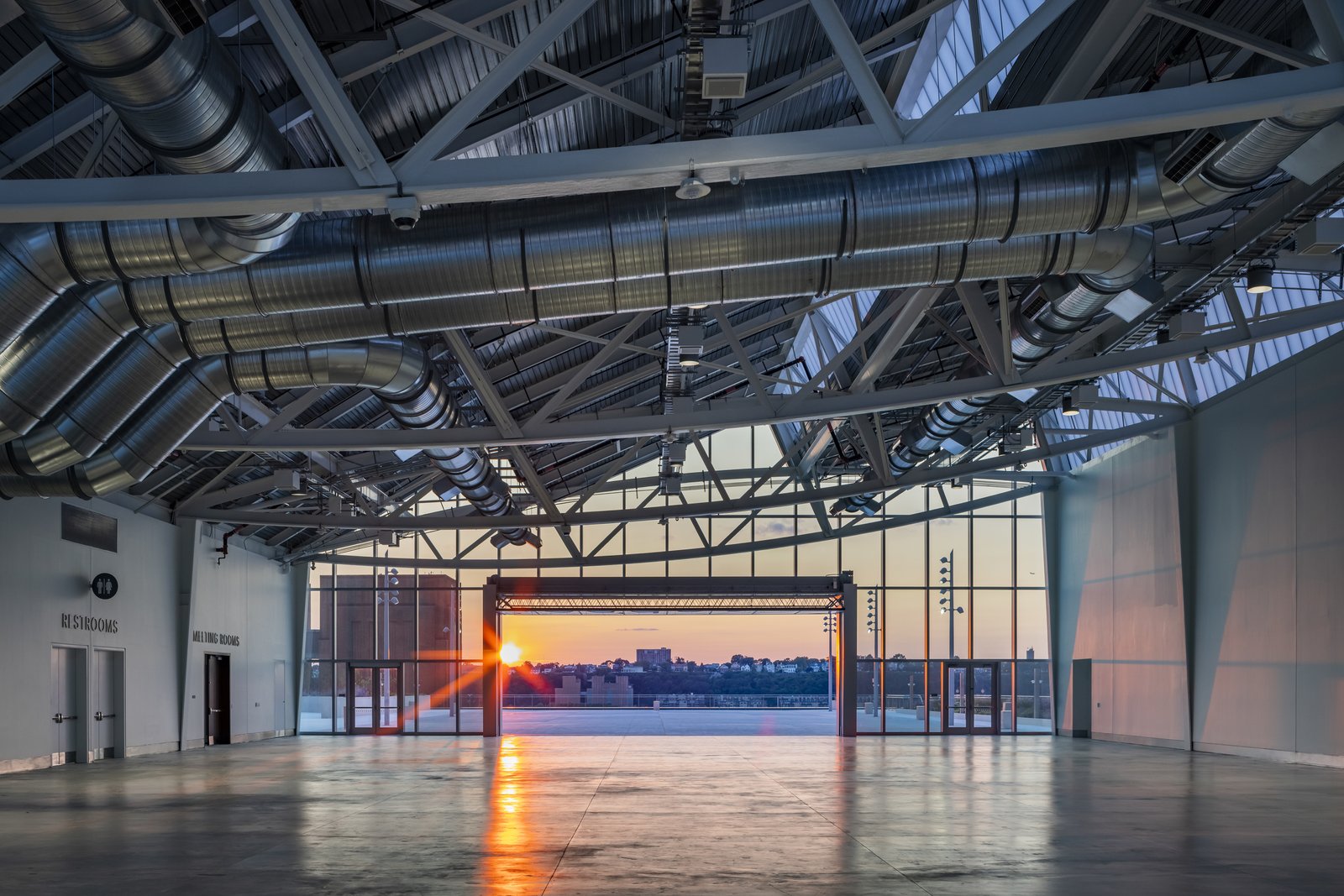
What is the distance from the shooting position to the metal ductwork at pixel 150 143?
331 inches

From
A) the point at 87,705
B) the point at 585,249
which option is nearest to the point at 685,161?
the point at 585,249

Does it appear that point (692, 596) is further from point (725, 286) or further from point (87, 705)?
point (725, 286)

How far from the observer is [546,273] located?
41.9 ft

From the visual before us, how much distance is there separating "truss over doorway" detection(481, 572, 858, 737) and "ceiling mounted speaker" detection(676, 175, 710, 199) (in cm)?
3022

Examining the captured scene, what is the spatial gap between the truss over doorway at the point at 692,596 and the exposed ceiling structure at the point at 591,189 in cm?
1827

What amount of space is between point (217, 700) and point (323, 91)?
1278 inches

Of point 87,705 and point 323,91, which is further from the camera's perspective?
point 87,705

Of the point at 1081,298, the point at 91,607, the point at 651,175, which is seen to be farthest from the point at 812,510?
the point at 651,175

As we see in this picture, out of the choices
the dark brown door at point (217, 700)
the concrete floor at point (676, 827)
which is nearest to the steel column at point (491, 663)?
the dark brown door at point (217, 700)

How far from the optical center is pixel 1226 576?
103 feet

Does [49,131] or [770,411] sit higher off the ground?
[49,131]

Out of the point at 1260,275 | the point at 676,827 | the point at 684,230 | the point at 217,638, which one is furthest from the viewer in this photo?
the point at 217,638

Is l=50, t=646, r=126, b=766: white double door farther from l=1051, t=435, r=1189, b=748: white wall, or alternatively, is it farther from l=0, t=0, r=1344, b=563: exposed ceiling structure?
l=1051, t=435, r=1189, b=748: white wall

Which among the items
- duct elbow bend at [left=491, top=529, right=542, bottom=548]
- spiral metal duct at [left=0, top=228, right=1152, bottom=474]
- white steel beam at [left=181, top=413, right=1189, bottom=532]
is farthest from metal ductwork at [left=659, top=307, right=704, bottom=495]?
duct elbow bend at [left=491, top=529, right=542, bottom=548]
